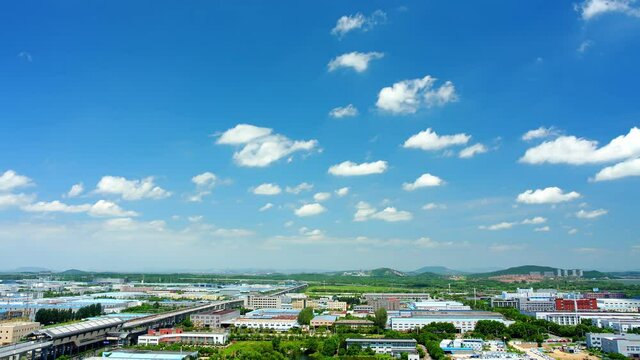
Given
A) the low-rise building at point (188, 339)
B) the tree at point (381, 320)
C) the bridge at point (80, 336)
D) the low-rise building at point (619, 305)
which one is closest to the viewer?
the bridge at point (80, 336)

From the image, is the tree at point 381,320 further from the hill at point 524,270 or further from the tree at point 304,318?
the hill at point 524,270

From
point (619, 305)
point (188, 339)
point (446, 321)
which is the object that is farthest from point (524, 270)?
point (188, 339)

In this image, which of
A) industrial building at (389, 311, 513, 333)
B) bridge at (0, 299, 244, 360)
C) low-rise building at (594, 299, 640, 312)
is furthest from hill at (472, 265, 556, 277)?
bridge at (0, 299, 244, 360)

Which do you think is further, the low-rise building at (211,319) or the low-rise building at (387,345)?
the low-rise building at (211,319)

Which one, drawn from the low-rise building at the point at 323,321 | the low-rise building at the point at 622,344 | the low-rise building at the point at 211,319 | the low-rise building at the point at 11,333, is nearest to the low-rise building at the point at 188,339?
the low-rise building at the point at 11,333

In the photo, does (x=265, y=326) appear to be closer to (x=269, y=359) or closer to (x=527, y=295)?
(x=269, y=359)

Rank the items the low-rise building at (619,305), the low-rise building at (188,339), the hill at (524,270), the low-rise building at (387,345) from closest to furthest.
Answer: the low-rise building at (387,345), the low-rise building at (188,339), the low-rise building at (619,305), the hill at (524,270)

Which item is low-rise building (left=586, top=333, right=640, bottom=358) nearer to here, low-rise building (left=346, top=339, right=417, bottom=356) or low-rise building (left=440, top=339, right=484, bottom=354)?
low-rise building (left=440, top=339, right=484, bottom=354)
